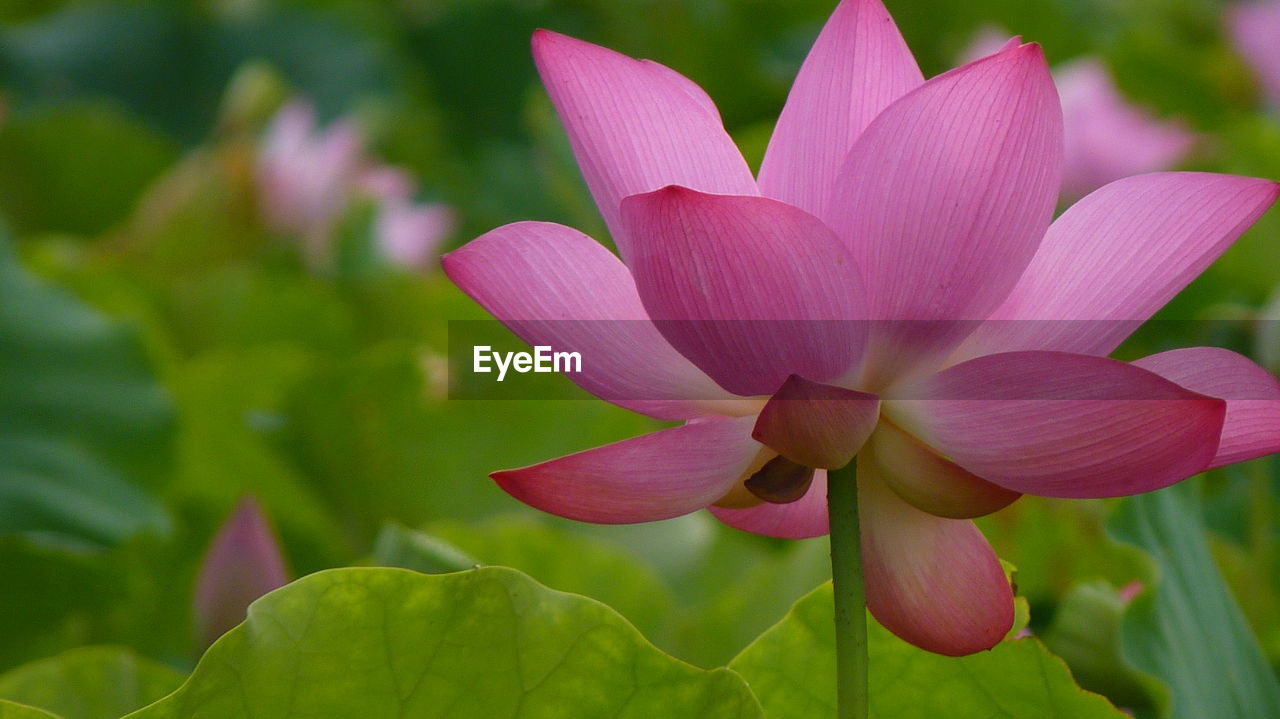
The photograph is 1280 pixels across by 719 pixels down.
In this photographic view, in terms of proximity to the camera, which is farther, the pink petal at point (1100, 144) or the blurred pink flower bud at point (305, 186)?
the pink petal at point (1100, 144)

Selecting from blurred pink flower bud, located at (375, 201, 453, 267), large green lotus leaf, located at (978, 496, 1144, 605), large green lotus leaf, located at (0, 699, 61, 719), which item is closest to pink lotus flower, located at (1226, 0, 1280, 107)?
blurred pink flower bud, located at (375, 201, 453, 267)

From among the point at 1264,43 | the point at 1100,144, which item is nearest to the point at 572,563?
the point at 1100,144

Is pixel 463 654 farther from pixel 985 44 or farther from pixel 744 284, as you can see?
pixel 985 44

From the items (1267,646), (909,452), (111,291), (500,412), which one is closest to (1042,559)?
(1267,646)

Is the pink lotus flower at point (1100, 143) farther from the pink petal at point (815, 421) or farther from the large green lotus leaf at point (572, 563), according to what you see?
the pink petal at point (815, 421)

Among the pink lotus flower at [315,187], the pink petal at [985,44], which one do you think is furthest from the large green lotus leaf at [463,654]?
the pink petal at [985,44]

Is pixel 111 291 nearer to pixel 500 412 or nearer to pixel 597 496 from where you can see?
pixel 500 412
